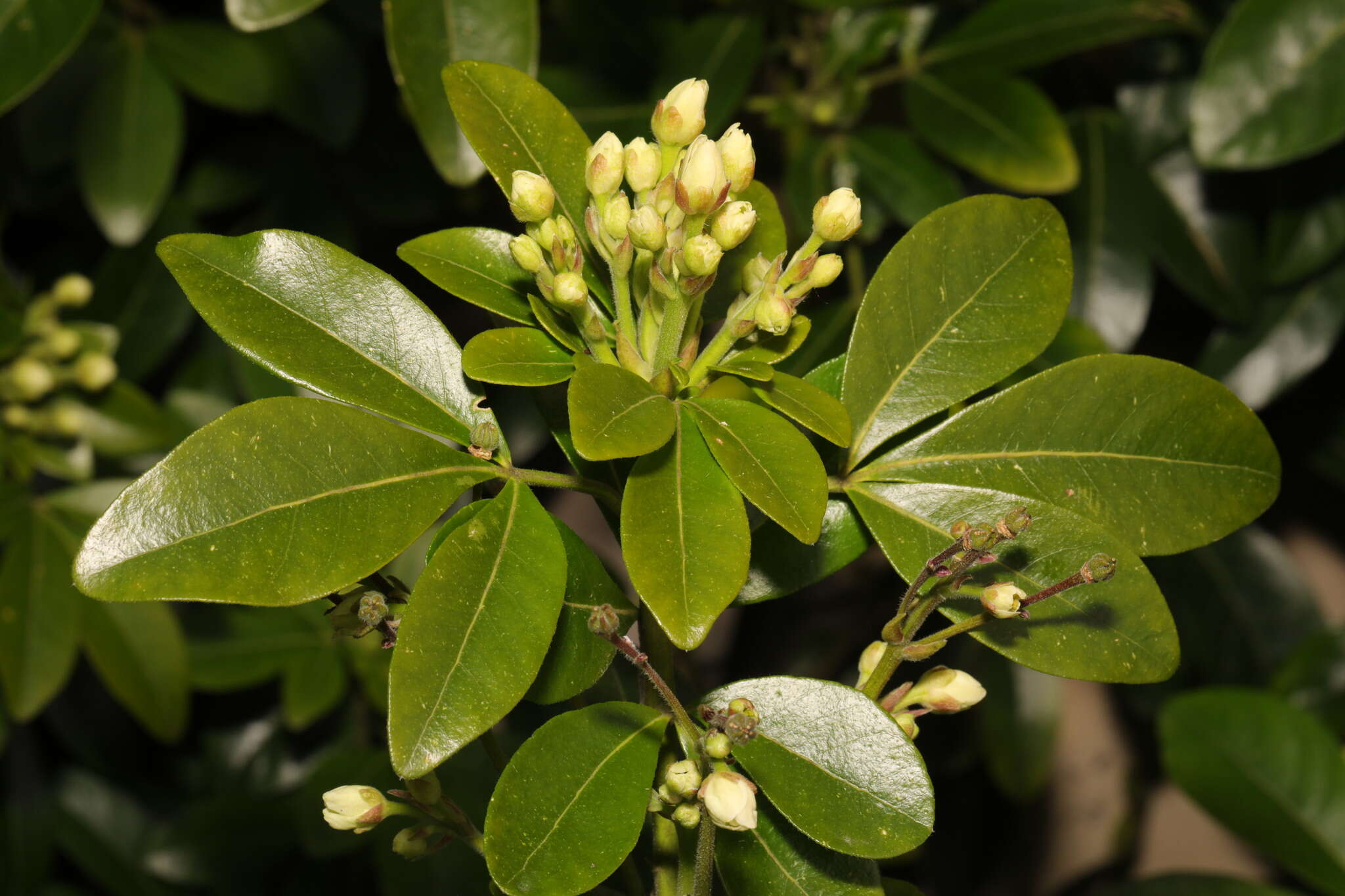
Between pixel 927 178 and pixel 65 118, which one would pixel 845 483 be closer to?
pixel 927 178

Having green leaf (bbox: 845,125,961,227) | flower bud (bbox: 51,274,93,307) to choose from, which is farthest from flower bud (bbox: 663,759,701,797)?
flower bud (bbox: 51,274,93,307)

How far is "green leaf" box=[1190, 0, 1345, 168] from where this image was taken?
4.74 feet

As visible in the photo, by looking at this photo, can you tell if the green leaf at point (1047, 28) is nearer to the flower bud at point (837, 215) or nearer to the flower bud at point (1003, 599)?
the flower bud at point (837, 215)

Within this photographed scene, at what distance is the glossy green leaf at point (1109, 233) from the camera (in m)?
1.75

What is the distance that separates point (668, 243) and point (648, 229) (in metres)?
0.02

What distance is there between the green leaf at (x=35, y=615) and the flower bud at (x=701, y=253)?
124 centimetres

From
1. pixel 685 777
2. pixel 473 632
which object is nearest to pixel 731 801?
pixel 685 777

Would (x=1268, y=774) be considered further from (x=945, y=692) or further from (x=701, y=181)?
(x=701, y=181)

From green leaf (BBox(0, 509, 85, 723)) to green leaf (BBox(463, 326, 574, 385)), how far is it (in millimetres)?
1125

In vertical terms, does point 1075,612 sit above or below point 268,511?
below

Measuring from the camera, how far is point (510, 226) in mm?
1974

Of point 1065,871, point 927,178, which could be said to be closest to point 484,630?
point 927,178

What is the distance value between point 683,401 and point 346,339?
204 millimetres

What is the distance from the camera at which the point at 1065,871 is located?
257 cm
